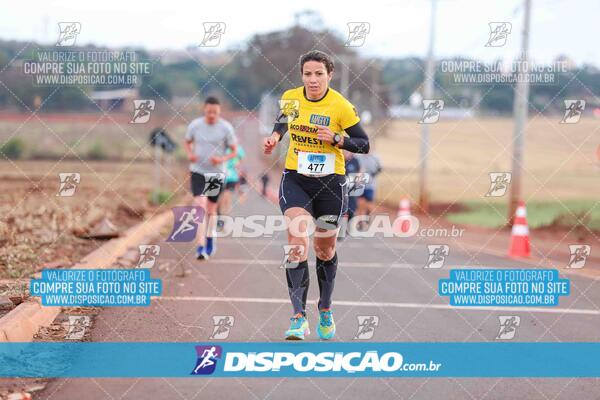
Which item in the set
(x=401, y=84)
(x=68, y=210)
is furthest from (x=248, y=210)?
(x=401, y=84)

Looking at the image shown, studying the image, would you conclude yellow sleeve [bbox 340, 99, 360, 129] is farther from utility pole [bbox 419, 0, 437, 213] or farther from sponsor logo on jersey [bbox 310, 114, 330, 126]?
utility pole [bbox 419, 0, 437, 213]

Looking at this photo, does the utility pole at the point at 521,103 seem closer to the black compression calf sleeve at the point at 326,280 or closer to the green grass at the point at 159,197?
the green grass at the point at 159,197

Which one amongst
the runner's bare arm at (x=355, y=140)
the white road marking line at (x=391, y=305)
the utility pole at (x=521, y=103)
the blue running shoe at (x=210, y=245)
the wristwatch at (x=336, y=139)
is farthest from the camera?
the utility pole at (x=521, y=103)

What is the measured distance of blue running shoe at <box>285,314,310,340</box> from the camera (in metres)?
7.71

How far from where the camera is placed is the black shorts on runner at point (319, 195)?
25.7 ft

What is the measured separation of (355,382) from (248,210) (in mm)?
19438

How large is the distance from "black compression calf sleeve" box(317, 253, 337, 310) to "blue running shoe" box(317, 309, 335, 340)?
0.20ft

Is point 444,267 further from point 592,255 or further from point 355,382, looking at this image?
point 355,382

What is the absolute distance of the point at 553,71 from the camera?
15273mm

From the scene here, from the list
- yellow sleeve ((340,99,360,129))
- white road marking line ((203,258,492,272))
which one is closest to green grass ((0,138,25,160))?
white road marking line ((203,258,492,272))

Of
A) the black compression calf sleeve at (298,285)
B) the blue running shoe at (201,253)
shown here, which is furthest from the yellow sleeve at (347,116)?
the blue running shoe at (201,253)

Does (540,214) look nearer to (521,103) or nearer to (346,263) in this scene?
(521,103)

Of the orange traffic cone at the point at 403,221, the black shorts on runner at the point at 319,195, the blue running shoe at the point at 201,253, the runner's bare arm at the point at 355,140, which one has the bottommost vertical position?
the orange traffic cone at the point at 403,221

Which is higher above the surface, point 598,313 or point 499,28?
point 499,28
